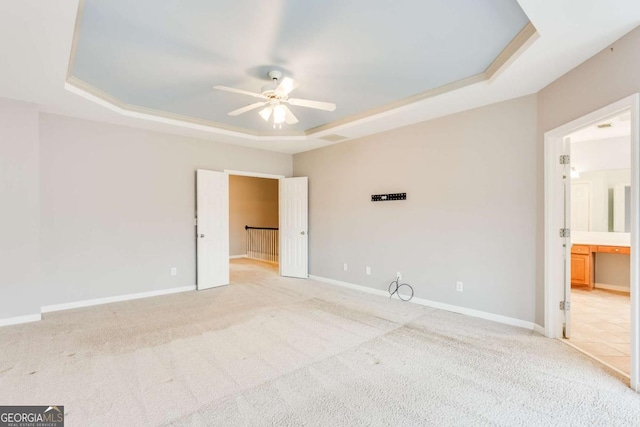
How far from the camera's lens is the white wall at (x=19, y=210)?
3.60 meters

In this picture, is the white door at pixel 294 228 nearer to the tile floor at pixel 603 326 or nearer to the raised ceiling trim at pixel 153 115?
the raised ceiling trim at pixel 153 115

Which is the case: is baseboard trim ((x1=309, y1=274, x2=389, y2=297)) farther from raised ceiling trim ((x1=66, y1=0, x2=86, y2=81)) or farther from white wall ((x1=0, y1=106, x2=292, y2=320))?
raised ceiling trim ((x1=66, y1=0, x2=86, y2=81))

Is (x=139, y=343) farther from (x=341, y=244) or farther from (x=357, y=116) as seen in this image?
(x=357, y=116)

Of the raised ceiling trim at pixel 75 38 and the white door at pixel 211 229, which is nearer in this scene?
the raised ceiling trim at pixel 75 38

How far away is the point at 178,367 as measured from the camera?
2629 millimetres

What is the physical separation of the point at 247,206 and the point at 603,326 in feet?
28.0

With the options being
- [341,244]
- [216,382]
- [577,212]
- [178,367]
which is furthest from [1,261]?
[577,212]

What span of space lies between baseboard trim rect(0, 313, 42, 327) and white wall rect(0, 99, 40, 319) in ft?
0.14

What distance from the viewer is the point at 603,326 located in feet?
11.7

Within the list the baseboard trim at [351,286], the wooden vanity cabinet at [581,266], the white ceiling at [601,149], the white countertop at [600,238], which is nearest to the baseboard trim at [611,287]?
the wooden vanity cabinet at [581,266]

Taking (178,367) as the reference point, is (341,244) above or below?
above

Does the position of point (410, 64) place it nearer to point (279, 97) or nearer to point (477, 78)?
point (477, 78)

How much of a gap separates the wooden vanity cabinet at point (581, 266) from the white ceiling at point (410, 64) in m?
3.50

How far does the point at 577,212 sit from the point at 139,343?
730 cm
